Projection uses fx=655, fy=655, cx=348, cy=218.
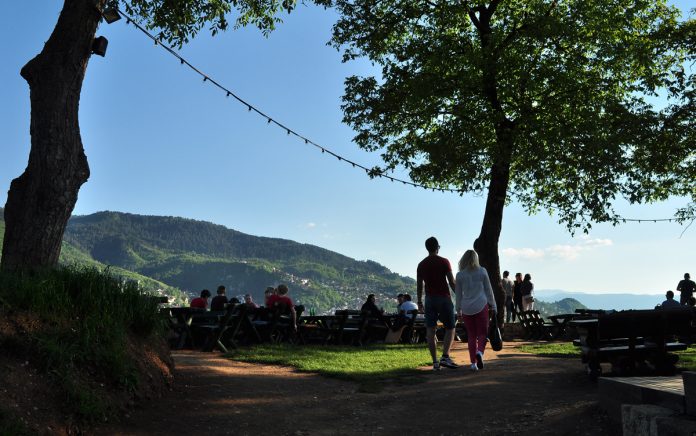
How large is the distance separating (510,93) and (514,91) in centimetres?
24

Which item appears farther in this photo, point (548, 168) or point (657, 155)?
point (548, 168)

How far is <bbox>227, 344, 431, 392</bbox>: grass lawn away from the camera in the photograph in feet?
31.8

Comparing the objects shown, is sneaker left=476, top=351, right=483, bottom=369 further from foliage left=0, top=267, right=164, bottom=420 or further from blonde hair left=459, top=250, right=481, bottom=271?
foliage left=0, top=267, right=164, bottom=420

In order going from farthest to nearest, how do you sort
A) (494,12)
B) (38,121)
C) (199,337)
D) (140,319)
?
(494,12) < (199,337) < (38,121) < (140,319)

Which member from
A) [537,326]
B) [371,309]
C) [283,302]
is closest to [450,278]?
[283,302]

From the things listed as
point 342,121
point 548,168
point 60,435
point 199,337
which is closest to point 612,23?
point 548,168

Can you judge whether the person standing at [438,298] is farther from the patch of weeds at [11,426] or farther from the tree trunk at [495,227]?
the tree trunk at [495,227]

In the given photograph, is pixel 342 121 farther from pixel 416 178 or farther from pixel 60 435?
pixel 60 435

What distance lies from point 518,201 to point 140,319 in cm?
1653

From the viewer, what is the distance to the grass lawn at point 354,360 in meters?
9.69

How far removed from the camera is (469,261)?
1020 centimetres

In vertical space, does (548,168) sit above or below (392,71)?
below

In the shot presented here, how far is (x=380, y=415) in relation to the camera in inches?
282

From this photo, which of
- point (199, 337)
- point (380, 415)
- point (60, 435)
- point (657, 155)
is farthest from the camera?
point (657, 155)
